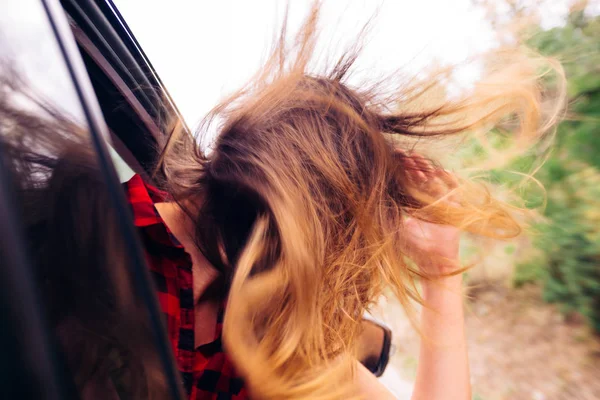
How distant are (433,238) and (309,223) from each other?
1.43ft

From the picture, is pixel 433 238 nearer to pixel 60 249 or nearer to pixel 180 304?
pixel 180 304

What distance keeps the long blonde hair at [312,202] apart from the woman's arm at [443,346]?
13 centimetres

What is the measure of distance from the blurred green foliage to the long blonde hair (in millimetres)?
588

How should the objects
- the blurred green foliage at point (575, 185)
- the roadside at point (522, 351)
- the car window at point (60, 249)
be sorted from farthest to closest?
1. the roadside at point (522, 351)
2. the blurred green foliage at point (575, 185)
3. the car window at point (60, 249)

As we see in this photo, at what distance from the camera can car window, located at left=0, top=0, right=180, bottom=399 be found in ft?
0.85

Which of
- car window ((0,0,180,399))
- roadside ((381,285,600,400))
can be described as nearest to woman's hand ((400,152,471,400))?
roadside ((381,285,600,400))

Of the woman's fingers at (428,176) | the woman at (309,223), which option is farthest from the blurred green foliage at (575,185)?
the woman's fingers at (428,176)

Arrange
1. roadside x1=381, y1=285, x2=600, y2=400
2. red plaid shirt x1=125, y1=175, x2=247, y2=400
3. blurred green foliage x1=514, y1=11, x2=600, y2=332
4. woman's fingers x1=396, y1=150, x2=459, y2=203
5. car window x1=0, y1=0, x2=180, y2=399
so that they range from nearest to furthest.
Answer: car window x1=0, y1=0, x2=180, y2=399, red plaid shirt x1=125, y1=175, x2=247, y2=400, woman's fingers x1=396, y1=150, x2=459, y2=203, blurred green foliage x1=514, y1=11, x2=600, y2=332, roadside x1=381, y1=285, x2=600, y2=400

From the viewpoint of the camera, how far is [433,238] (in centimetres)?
101

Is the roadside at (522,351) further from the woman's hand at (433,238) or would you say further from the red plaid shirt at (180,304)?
the red plaid shirt at (180,304)

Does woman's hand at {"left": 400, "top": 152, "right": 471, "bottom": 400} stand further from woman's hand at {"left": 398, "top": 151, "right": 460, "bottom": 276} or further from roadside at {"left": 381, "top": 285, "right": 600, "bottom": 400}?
roadside at {"left": 381, "top": 285, "right": 600, "bottom": 400}

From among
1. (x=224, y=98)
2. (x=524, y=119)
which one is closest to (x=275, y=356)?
(x=224, y=98)

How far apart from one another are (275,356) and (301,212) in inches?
11.5

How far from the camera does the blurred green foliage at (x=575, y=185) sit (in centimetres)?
135
